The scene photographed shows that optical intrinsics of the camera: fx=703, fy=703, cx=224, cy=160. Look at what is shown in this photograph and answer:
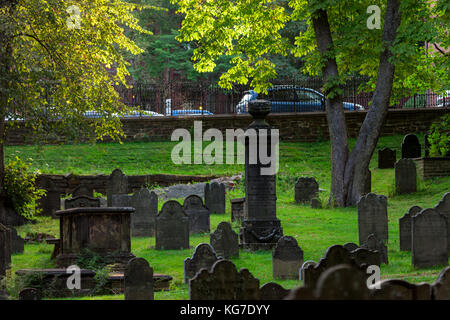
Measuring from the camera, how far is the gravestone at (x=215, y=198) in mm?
20109

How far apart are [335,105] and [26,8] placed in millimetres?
9397

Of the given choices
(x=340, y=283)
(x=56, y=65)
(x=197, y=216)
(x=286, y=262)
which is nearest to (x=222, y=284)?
(x=340, y=283)

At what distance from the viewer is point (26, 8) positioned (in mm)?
17500

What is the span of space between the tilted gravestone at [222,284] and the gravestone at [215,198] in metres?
12.7

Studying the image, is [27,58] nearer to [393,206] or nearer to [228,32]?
[228,32]

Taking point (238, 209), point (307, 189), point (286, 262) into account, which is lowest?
point (286, 262)

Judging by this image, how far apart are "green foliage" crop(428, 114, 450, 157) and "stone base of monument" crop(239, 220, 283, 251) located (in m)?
10.8

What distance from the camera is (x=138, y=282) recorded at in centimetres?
897

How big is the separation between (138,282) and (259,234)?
597 centimetres

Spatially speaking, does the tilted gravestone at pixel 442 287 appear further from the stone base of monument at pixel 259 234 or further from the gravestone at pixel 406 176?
the gravestone at pixel 406 176

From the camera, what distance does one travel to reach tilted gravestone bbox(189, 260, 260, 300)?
Answer: 7.22 m

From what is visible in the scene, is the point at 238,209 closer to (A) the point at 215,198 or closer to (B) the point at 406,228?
(A) the point at 215,198

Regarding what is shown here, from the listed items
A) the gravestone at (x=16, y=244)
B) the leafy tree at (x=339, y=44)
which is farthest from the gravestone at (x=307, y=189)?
the gravestone at (x=16, y=244)
